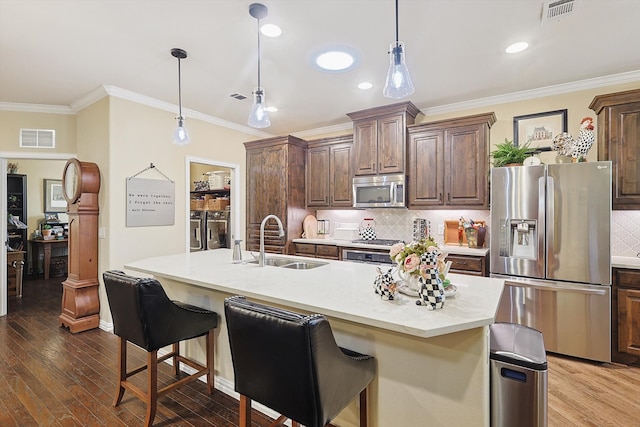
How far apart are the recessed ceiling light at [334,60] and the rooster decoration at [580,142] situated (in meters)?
2.19

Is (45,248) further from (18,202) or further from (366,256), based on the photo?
(366,256)

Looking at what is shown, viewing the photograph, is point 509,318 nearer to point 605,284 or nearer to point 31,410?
point 605,284

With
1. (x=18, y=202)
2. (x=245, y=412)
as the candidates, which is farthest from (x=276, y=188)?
(x=18, y=202)

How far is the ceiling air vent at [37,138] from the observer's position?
3.94 meters

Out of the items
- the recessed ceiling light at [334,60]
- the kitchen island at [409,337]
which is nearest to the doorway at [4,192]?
the kitchen island at [409,337]

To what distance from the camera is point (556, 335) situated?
2914 mm

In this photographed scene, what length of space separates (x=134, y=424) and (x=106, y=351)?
4.52 feet

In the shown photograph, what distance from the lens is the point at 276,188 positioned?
4.69 m

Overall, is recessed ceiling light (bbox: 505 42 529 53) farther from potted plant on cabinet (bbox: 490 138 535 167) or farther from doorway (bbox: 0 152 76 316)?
doorway (bbox: 0 152 76 316)

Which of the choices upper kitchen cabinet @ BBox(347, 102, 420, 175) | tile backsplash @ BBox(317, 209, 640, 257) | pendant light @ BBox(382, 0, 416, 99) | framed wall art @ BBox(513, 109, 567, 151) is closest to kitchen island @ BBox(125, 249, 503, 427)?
pendant light @ BBox(382, 0, 416, 99)

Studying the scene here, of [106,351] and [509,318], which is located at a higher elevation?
[509,318]

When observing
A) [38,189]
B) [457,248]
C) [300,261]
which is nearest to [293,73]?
[300,261]

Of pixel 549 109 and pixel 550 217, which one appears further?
pixel 549 109

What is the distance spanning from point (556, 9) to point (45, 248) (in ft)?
26.6
